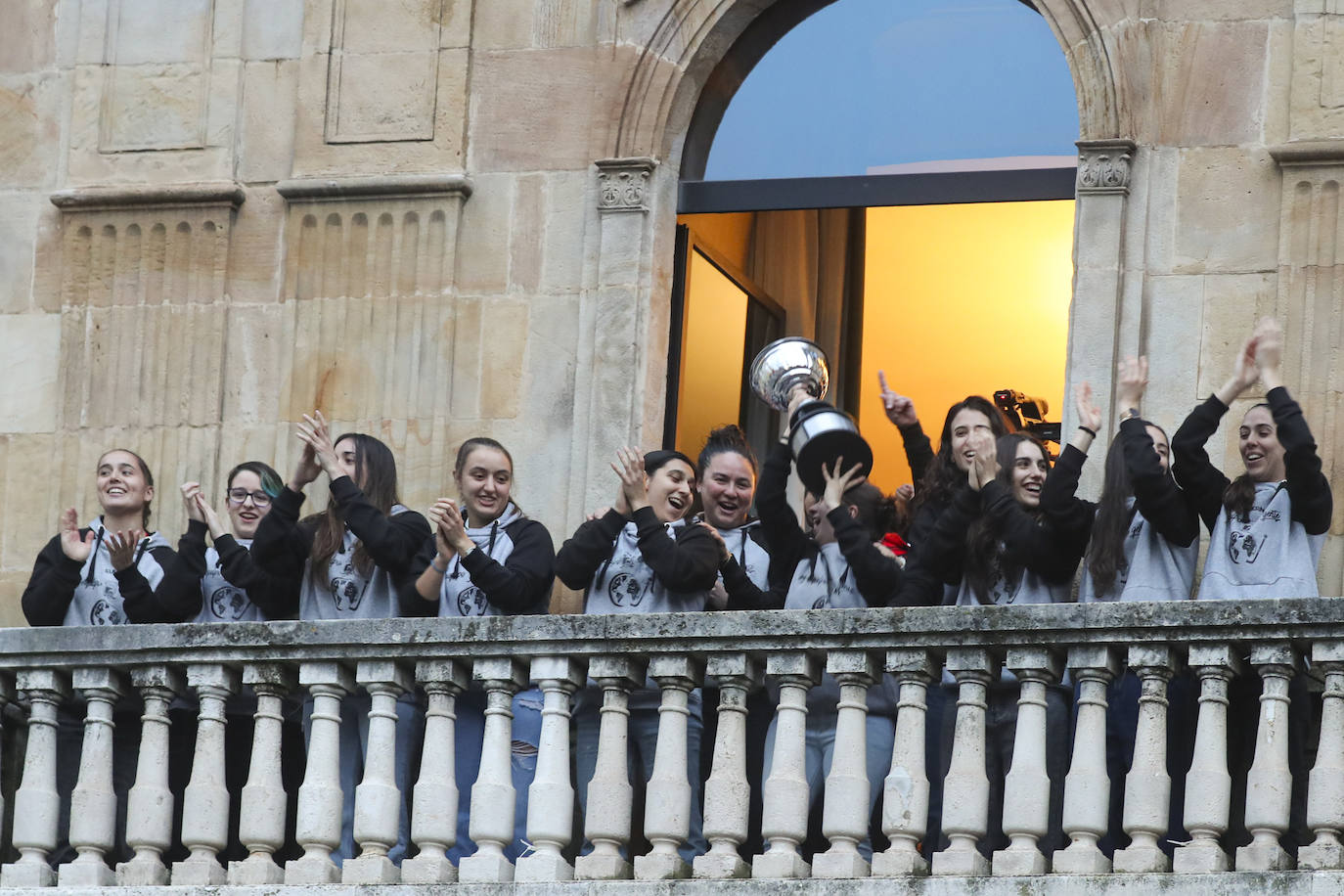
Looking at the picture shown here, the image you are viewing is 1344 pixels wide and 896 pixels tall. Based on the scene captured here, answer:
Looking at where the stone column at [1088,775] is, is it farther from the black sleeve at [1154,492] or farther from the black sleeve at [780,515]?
the black sleeve at [780,515]

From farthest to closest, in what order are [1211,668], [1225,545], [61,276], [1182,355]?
[61,276] → [1182,355] → [1225,545] → [1211,668]

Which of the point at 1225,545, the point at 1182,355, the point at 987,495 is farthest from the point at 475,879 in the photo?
the point at 1182,355

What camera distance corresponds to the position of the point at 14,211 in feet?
44.9

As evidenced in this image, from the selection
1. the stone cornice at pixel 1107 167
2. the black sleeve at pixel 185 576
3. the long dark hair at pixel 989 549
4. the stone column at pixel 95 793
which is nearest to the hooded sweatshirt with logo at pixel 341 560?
the black sleeve at pixel 185 576

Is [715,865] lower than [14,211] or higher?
lower

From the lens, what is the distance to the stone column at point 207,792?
402 inches

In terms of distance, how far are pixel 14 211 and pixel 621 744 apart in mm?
5164

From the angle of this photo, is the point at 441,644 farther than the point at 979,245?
No

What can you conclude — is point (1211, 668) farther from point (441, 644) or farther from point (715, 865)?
point (441, 644)

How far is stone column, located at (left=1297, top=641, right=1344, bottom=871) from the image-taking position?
9.04m

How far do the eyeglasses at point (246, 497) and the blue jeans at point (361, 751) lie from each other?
1.32m

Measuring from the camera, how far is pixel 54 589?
11.2m

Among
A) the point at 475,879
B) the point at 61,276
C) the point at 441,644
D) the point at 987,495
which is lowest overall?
the point at 475,879

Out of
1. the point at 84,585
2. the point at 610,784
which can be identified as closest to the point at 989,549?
the point at 610,784
